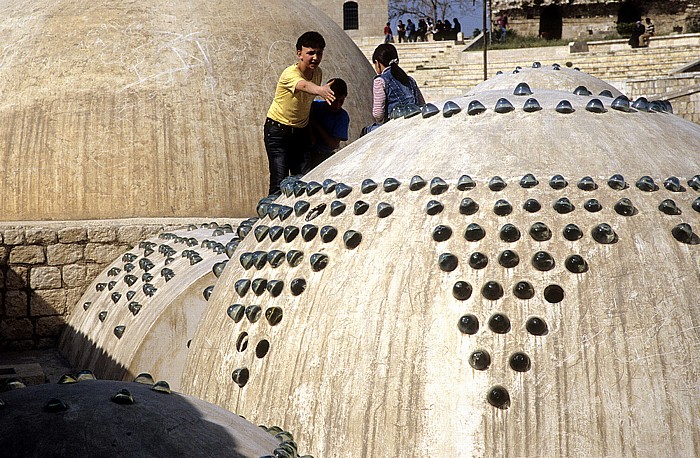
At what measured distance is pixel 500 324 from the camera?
3.37 metres

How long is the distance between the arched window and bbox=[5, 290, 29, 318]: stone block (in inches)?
1225

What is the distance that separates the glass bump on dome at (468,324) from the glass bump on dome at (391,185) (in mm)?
657

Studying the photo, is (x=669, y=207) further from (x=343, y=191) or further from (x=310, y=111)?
(x=310, y=111)

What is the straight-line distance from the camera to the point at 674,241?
139 inches

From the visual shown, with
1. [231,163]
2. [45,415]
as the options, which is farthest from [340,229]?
[231,163]

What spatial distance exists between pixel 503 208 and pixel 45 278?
609 centimetres

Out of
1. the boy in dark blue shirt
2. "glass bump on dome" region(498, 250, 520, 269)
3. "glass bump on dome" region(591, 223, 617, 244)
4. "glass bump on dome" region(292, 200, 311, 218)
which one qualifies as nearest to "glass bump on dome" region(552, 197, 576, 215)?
"glass bump on dome" region(591, 223, 617, 244)

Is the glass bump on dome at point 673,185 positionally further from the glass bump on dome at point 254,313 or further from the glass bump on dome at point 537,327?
the glass bump on dome at point 254,313

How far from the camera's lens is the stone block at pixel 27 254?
28.6 feet

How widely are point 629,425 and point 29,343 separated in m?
6.67

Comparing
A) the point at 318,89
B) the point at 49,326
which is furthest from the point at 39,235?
the point at 318,89

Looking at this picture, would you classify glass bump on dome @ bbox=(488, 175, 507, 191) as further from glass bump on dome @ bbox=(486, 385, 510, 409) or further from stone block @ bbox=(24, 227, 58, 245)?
stone block @ bbox=(24, 227, 58, 245)

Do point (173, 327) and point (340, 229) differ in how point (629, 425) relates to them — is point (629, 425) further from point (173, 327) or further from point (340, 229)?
point (173, 327)

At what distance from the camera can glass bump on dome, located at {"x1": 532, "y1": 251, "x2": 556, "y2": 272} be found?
3436mm
